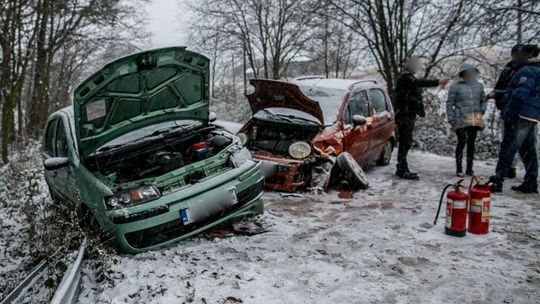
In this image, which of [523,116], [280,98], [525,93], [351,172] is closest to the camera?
[525,93]

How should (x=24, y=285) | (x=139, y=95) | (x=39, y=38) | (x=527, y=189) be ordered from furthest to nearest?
(x=39, y=38) → (x=527, y=189) → (x=139, y=95) → (x=24, y=285)

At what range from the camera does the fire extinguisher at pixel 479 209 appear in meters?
4.71

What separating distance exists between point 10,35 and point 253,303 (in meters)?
12.5

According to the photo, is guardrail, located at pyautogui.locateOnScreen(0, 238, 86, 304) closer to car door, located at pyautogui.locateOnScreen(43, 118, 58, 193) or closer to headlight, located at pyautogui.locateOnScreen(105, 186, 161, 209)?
headlight, located at pyautogui.locateOnScreen(105, 186, 161, 209)

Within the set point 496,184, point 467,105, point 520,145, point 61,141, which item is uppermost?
point 467,105

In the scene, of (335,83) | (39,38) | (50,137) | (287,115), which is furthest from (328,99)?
(39,38)

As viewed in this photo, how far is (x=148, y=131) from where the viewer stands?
5.36m

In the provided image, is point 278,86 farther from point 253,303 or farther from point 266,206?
point 253,303

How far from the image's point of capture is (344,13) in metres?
13.8

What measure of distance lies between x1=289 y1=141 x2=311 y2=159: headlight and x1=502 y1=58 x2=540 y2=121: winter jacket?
294 cm

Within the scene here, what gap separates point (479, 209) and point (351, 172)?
238 centimetres

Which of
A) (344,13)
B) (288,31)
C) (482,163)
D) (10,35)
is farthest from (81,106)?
(288,31)

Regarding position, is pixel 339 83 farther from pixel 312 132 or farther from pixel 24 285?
pixel 24 285

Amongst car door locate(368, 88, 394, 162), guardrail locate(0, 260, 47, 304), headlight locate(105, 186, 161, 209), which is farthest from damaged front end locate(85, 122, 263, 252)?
car door locate(368, 88, 394, 162)
